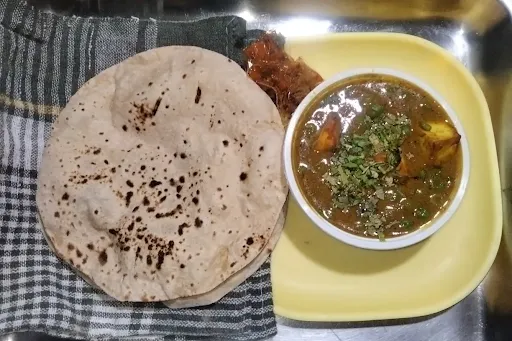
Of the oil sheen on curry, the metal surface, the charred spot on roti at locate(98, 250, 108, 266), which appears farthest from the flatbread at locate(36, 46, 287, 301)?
the metal surface

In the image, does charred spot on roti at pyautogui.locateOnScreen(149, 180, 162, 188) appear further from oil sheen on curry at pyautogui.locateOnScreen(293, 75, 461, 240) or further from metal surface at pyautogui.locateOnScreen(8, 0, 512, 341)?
metal surface at pyautogui.locateOnScreen(8, 0, 512, 341)

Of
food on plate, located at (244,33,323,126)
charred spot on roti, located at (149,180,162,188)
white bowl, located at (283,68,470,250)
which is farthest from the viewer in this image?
food on plate, located at (244,33,323,126)

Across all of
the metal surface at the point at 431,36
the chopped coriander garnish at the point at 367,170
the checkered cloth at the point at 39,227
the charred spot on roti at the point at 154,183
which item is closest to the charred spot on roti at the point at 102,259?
the checkered cloth at the point at 39,227

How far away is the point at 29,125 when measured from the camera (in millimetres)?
1671

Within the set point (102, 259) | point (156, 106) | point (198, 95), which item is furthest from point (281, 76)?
point (102, 259)

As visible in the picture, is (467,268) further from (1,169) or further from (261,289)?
(1,169)

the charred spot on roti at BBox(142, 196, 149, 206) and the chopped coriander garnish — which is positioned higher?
the chopped coriander garnish

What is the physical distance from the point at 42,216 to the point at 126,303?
0.33 m

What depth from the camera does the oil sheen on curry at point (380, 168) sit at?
1479 mm

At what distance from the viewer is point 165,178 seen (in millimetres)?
1580

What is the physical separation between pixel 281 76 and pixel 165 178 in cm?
44

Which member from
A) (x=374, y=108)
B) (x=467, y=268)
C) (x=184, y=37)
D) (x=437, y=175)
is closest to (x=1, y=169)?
(x=184, y=37)

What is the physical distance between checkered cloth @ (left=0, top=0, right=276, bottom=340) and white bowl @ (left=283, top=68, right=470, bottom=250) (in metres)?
0.26

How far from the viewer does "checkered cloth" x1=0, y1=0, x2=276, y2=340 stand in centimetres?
161
